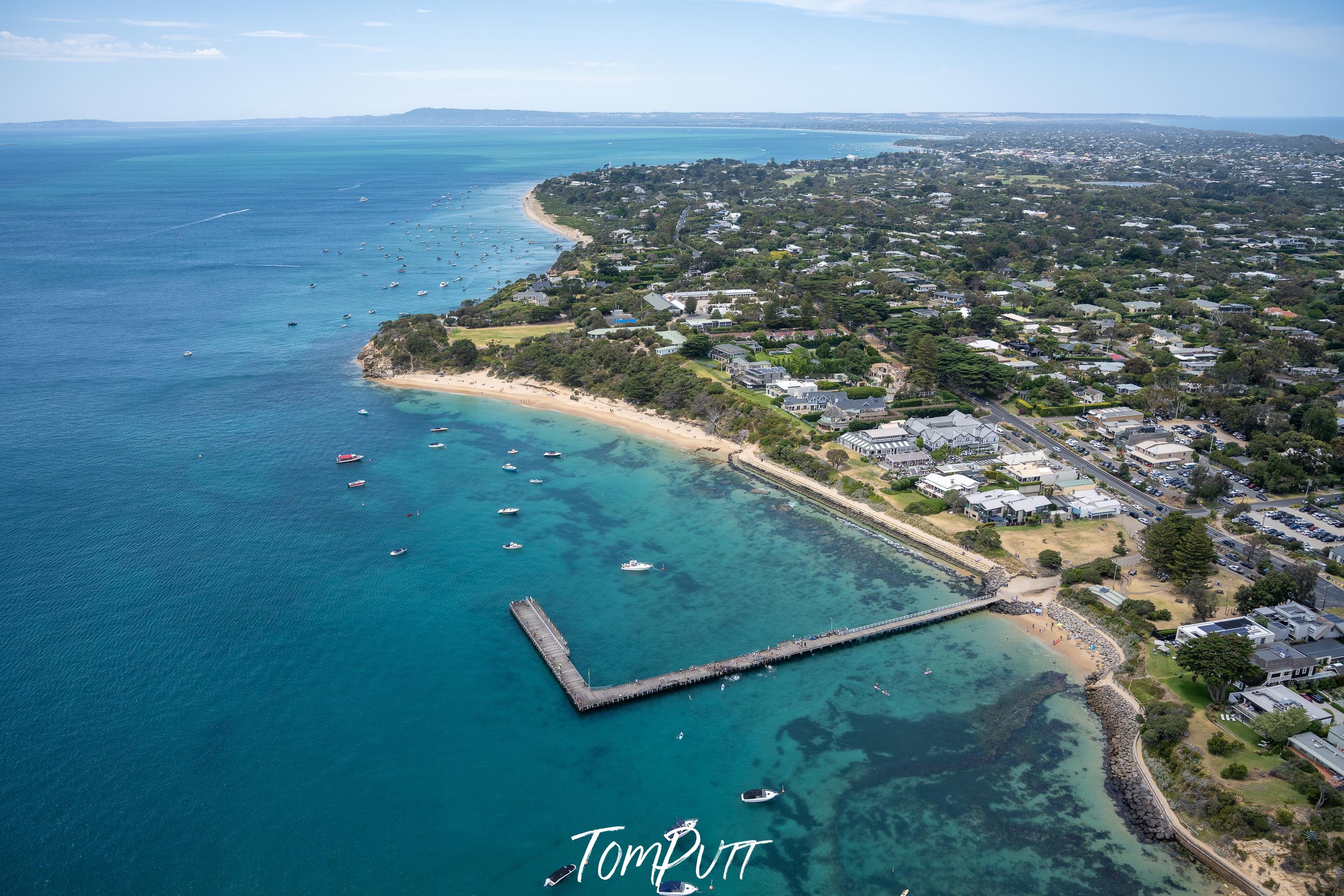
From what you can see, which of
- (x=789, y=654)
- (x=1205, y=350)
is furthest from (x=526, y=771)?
(x=1205, y=350)

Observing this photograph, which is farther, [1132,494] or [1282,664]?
[1132,494]

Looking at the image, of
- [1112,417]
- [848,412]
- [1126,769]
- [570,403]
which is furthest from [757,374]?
[1126,769]

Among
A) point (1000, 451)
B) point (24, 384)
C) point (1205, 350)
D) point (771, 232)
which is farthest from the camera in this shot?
point (771, 232)

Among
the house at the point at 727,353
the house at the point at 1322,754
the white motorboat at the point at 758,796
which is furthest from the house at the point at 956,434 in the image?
the white motorboat at the point at 758,796

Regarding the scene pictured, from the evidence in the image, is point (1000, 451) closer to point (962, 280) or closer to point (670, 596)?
point (670, 596)

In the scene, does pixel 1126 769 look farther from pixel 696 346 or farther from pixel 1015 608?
pixel 696 346

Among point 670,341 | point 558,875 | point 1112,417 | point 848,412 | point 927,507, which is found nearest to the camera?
point 558,875

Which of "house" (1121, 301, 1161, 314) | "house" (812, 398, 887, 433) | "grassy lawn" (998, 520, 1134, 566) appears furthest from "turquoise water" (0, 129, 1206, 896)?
"house" (1121, 301, 1161, 314)
